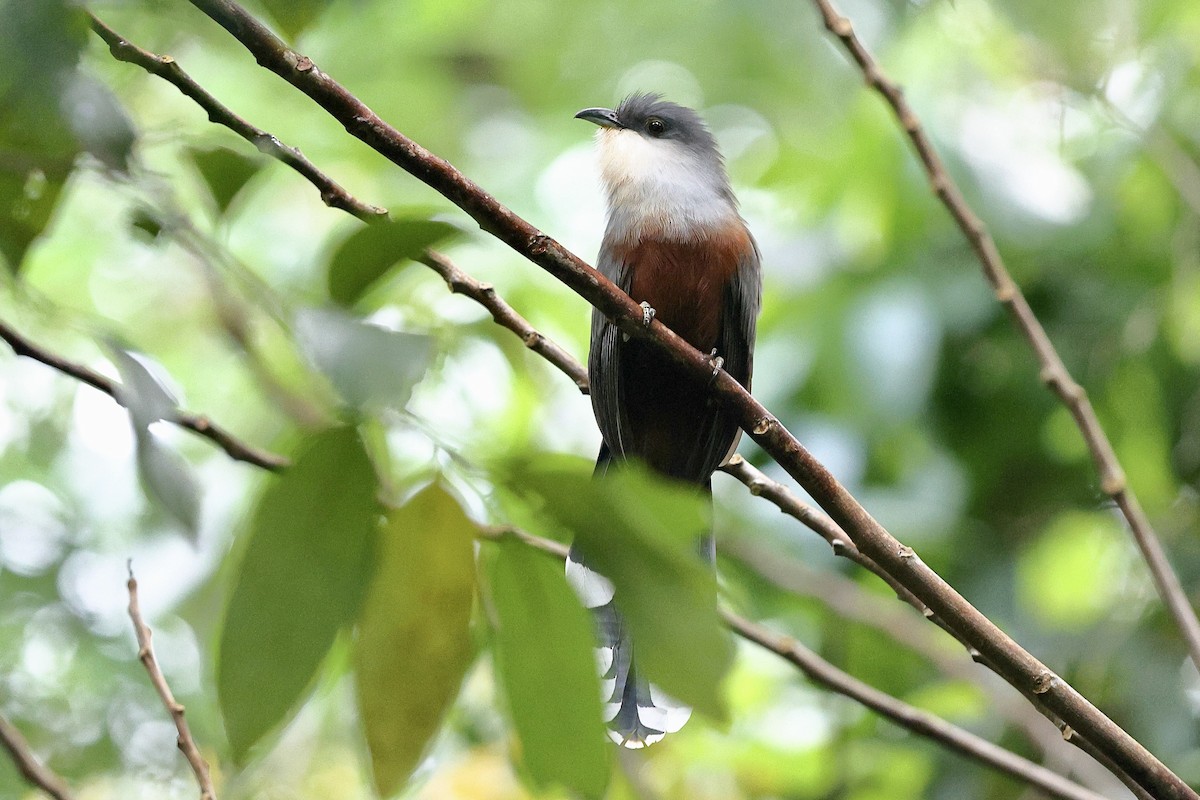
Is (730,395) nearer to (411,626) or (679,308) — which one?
(411,626)

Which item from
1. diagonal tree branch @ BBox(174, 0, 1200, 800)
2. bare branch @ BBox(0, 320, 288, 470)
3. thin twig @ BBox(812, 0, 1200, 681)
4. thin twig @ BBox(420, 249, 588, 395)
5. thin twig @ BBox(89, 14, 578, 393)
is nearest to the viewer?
diagonal tree branch @ BBox(174, 0, 1200, 800)

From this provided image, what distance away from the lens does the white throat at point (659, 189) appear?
3.07 metres

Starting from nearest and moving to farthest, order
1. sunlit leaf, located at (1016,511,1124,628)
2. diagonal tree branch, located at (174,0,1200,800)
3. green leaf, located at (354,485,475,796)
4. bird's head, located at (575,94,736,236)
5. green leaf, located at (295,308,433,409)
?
green leaf, located at (295,308,433,409) → green leaf, located at (354,485,475,796) → diagonal tree branch, located at (174,0,1200,800) → bird's head, located at (575,94,736,236) → sunlit leaf, located at (1016,511,1124,628)

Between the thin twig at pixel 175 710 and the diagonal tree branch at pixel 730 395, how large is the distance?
2.92 feet

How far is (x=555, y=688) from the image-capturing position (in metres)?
1.07

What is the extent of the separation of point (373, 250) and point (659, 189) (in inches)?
88.6

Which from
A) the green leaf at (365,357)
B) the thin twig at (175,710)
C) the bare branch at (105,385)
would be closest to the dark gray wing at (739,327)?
the bare branch at (105,385)

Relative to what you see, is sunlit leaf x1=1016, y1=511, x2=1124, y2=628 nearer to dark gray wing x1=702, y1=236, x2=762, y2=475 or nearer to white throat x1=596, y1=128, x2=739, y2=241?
dark gray wing x1=702, y1=236, x2=762, y2=475

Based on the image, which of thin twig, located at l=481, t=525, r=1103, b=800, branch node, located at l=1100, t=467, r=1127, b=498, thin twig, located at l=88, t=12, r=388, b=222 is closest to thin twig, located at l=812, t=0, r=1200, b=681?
branch node, located at l=1100, t=467, r=1127, b=498

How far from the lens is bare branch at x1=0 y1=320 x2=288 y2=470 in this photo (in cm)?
166

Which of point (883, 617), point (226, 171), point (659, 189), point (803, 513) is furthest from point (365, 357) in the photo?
point (883, 617)

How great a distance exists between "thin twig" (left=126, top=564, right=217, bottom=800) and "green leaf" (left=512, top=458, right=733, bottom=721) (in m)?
1.01

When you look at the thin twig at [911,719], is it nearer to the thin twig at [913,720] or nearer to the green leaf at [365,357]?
the thin twig at [913,720]

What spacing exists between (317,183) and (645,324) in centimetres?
53
